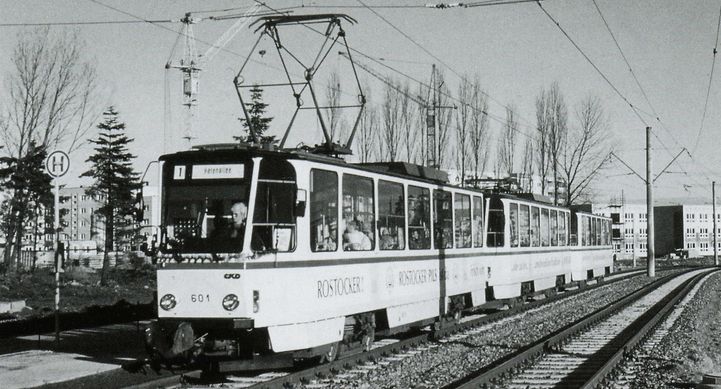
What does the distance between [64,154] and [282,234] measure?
4.92 metres

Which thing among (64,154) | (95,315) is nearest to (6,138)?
(95,315)

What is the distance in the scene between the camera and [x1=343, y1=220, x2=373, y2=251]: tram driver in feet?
40.8

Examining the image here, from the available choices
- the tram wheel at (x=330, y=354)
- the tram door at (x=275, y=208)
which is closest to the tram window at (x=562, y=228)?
the tram wheel at (x=330, y=354)

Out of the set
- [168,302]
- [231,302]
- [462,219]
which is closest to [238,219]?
[231,302]

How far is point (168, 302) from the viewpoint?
10766mm

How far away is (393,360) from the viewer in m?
13.4

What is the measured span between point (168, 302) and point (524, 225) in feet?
46.6

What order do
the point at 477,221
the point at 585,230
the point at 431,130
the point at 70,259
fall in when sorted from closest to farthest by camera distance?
the point at 477,221, the point at 585,230, the point at 431,130, the point at 70,259

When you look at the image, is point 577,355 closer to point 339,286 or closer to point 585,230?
point 339,286

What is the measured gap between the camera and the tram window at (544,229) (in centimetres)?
2545

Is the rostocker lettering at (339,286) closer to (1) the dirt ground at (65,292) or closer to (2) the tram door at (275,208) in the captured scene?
(2) the tram door at (275,208)

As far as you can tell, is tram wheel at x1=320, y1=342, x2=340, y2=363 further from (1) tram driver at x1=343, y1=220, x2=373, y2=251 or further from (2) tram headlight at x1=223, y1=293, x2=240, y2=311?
(2) tram headlight at x1=223, y1=293, x2=240, y2=311

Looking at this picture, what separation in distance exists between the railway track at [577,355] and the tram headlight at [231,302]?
278 cm

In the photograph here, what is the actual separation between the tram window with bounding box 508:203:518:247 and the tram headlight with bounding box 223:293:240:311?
1211cm
